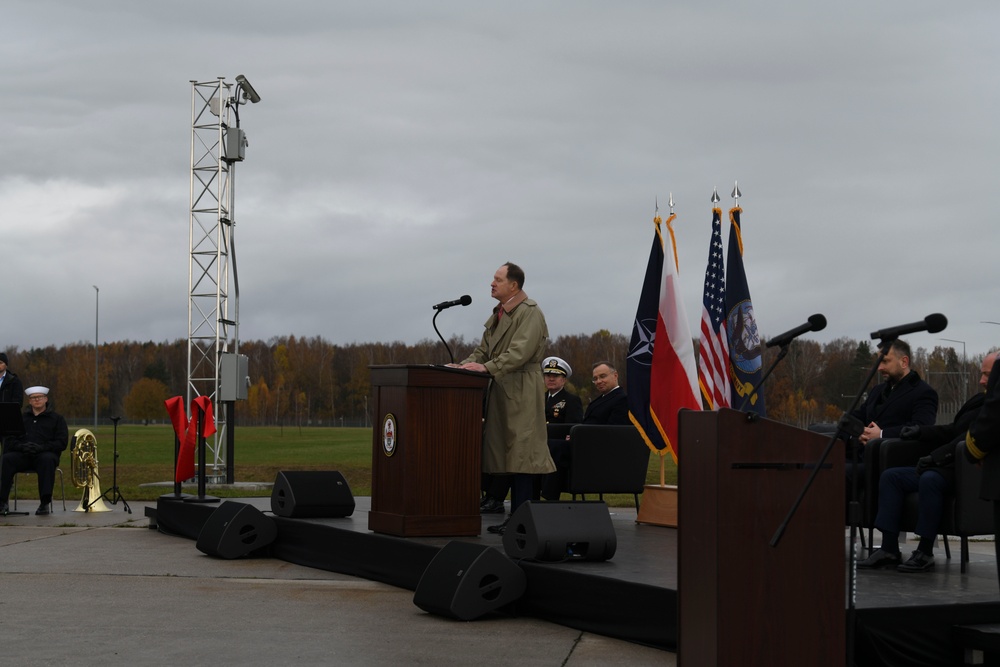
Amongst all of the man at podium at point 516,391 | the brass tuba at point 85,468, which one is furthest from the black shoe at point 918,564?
the brass tuba at point 85,468

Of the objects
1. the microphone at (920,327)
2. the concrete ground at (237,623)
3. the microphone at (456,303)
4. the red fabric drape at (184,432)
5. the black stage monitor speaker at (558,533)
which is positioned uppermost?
the microphone at (456,303)

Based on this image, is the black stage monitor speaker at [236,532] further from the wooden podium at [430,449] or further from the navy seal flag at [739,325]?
the navy seal flag at [739,325]

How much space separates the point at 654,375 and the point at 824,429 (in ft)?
7.76

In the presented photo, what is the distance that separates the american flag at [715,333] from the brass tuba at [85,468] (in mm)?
7082

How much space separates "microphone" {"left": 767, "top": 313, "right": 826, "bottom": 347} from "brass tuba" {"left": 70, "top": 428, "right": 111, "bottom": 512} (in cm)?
1037

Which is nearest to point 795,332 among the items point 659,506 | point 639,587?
point 639,587

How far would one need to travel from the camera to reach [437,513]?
754 centimetres

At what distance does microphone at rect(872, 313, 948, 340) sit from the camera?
3918 millimetres

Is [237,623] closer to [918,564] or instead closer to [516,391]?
[516,391]

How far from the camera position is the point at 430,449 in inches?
293

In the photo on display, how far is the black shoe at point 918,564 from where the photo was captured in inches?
251

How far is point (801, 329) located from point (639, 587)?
178 cm

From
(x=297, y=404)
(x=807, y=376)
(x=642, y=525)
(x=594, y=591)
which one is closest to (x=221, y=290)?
(x=642, y=525)

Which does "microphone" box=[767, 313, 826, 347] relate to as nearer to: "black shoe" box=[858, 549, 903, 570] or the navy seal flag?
"black shoe" box=[858, 549, 903, 570]
